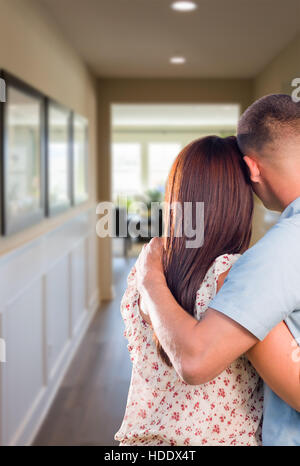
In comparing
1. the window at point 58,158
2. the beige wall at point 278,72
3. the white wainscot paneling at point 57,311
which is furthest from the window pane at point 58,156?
the beige wall at point 278,72

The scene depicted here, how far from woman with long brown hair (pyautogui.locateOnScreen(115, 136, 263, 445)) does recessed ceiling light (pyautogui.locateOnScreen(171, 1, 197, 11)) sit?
1334mm

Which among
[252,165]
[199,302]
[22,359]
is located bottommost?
[22,359]

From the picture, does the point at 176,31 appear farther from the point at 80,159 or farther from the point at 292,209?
the point at 292,209

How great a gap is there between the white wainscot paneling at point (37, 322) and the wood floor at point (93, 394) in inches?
1.8

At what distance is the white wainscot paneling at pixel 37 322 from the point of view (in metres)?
1.45

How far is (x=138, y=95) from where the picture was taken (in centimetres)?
296

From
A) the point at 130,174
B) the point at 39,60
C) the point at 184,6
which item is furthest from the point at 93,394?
the point at 130,174

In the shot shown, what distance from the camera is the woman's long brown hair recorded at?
0.52m

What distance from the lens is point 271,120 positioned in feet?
1.59

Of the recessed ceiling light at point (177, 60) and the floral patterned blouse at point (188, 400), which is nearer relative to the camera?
the floral patterned blouse at point (188, 400)

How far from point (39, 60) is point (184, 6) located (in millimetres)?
521

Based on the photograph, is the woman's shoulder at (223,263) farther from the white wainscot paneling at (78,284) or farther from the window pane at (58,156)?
the white wainscot paneling at (78,284)

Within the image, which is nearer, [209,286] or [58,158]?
[209,286]
